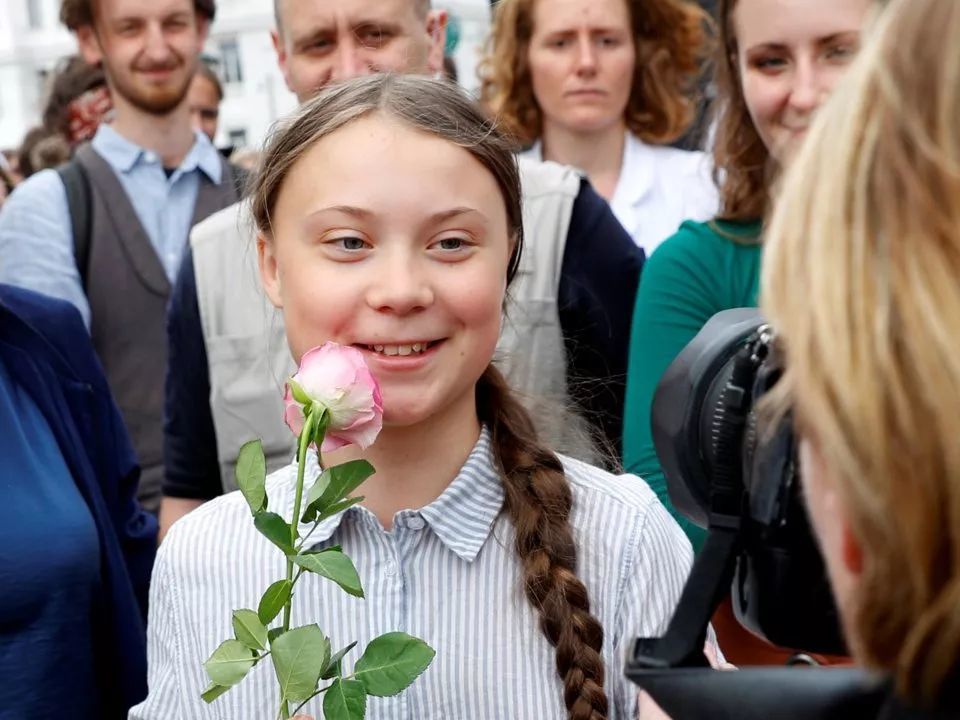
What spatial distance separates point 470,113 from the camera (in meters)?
1.98

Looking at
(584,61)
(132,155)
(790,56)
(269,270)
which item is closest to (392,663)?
(269,270)

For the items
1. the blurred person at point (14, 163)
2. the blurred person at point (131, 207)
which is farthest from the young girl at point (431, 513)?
the blurred person at point (14, 163)

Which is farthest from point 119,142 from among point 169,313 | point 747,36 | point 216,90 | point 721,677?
point 721,677

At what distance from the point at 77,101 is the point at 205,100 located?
89cm

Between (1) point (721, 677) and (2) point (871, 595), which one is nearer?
(2) point (871, 595)

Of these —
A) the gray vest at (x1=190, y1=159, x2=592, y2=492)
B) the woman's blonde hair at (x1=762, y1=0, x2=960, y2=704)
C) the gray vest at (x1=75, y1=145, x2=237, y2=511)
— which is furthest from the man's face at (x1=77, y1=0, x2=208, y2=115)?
the woman's blonde hair at (x1=762, y1=0, x2=960, y2=704)

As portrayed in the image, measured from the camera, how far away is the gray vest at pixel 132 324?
11.3 ft

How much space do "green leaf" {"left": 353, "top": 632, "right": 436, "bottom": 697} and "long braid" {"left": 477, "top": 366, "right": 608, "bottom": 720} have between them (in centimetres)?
27

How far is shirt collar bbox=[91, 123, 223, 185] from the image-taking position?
151 inches

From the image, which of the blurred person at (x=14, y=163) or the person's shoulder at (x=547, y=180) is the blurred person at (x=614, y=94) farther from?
the blurred person at (x=14, y=163)

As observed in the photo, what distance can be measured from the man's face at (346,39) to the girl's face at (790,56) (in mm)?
665

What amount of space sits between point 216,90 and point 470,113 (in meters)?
4.71

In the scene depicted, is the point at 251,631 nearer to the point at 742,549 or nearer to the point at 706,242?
the point at 742,549

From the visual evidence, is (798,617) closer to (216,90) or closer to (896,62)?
(896,62)
